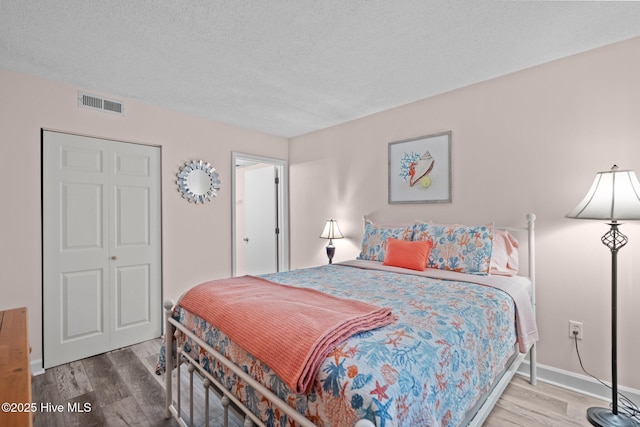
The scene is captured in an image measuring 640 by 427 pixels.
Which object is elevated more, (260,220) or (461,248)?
(260,220)

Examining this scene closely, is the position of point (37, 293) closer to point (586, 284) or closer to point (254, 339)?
point (254, 339)

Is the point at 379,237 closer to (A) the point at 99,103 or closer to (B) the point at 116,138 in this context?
(B) the point at 116,138

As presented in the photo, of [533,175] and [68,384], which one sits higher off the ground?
[533,175]

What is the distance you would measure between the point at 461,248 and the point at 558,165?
3.04 ft

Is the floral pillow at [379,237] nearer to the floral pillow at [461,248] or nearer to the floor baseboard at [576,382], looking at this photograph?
the floral pillow at [461,248]

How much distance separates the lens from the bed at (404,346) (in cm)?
98

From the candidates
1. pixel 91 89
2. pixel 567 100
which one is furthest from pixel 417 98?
pixel 91 89

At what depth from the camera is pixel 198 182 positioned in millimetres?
3518

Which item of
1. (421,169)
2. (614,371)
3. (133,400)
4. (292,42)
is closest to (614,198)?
(614,371)

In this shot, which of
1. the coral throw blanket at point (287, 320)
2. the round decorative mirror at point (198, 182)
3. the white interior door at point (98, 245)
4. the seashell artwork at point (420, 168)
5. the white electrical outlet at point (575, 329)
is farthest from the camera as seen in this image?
the round decorative mirror at point (198, 182)

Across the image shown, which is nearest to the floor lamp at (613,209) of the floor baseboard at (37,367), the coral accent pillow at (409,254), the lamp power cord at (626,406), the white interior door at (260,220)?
the lamp power cord at (626,406)

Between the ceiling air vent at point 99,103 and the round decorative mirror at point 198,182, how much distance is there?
780 millimetres

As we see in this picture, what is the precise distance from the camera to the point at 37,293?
2521mm

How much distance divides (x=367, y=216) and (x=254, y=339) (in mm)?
2447
